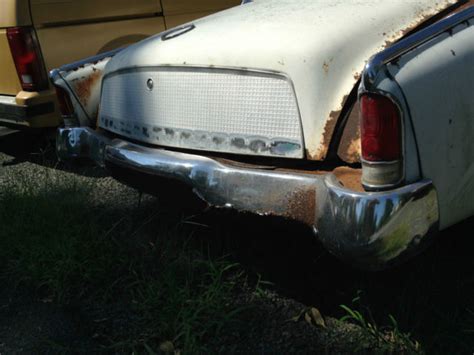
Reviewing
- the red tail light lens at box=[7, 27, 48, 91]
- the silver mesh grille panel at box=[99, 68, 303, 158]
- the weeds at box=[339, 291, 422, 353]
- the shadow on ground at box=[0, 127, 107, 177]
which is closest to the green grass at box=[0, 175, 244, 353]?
the weeds at box=[339, 291, 422, 353]

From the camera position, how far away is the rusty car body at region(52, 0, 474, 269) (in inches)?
79.3

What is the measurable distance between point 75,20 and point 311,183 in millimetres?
3179

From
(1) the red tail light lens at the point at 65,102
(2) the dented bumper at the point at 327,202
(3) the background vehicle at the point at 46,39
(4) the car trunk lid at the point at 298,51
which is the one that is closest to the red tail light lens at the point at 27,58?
(3) the background vehicle at the point at 46,39

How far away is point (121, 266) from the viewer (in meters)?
3.03

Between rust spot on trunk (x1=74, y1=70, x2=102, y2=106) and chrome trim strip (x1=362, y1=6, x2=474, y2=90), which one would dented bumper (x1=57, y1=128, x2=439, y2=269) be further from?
rust spot on trunk (x1=74, y1=70, x2=102, y2=106)

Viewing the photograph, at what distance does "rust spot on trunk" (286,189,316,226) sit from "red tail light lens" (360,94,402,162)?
28cm

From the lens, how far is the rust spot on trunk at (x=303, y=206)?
86.2 inches

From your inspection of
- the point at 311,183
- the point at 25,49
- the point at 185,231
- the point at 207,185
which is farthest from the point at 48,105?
the point at 311,183

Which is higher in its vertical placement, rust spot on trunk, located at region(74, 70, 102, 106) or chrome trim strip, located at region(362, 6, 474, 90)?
chrome trim strip, located at region(362, 6, 474, 90)

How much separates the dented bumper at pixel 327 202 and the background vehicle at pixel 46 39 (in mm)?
2149

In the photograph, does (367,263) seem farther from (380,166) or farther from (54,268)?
(54,268)

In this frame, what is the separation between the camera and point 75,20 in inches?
187

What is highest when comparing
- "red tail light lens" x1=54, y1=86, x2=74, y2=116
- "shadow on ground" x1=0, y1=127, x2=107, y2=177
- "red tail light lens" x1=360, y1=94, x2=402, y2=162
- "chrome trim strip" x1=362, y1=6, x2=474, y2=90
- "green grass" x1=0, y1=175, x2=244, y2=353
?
"chrome trim strip" x1=362, y1=6, x2=474, y2=90

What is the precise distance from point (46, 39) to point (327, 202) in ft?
10.4
